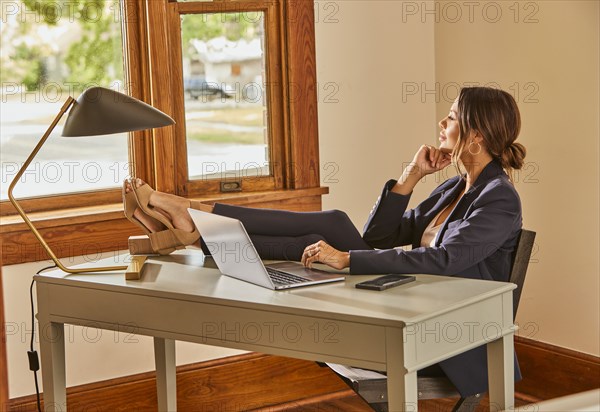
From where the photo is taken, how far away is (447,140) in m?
2.78

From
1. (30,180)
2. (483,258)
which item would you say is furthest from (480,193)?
(30,180)

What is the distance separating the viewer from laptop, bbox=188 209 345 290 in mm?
2189

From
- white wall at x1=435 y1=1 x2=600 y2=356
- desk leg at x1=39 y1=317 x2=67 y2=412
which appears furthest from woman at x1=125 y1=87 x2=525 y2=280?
white wall at x1=435 y1=1 x2=600 y2=356

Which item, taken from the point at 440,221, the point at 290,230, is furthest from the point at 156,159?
the point at 440,221

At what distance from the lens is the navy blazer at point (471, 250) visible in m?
2.30

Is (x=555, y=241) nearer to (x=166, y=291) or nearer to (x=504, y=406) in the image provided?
(x=504, y=406)

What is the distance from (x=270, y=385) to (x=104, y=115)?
5.28 feet

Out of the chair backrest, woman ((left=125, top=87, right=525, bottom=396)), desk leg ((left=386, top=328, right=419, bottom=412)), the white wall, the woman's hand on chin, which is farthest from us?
the white wall

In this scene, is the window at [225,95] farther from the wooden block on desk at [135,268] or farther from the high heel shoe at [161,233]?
the wooden block on desk at [135,268]

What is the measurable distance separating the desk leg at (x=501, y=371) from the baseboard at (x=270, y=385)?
1250 millimetres

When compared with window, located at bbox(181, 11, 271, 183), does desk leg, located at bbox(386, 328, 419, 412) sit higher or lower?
lower

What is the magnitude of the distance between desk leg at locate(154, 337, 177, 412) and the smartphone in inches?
39.9

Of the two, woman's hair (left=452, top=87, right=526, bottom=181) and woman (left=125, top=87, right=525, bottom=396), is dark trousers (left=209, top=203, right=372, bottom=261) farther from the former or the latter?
woman's hair (left=452, top=87, right=526, bottom=181)

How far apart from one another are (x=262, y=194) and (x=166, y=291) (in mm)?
1348
